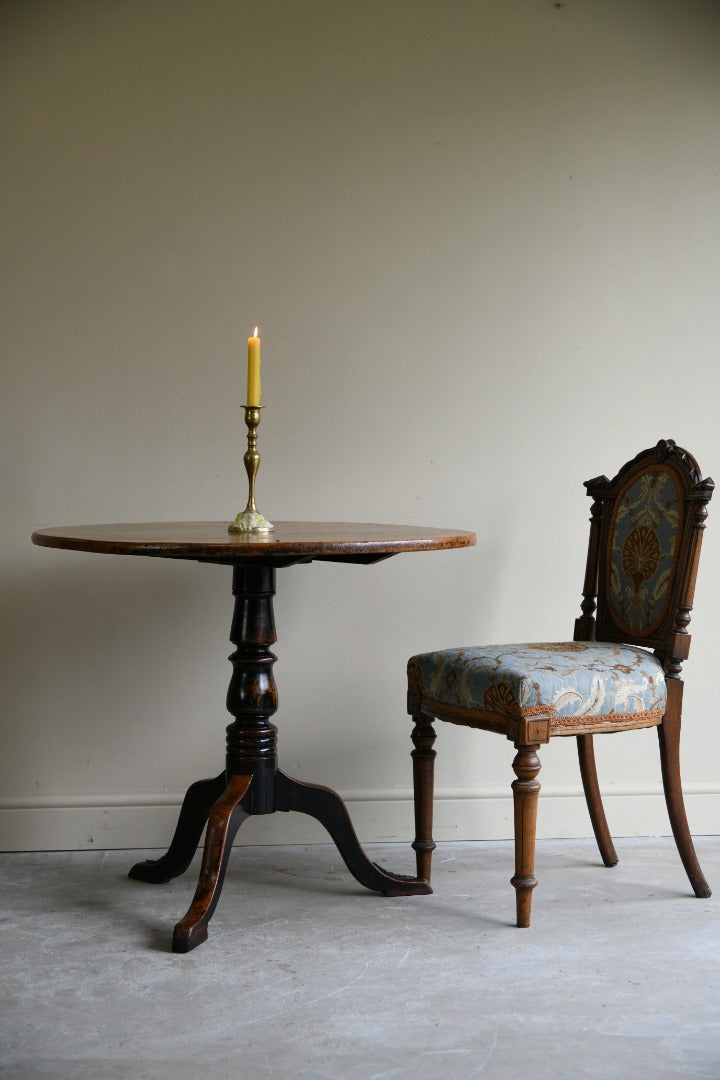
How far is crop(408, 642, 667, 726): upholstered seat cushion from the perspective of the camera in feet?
6.96

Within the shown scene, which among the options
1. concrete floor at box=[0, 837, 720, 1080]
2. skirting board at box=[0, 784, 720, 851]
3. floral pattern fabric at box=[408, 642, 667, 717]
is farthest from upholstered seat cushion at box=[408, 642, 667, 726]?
skirting board at box=[0, 784, 720, 851]

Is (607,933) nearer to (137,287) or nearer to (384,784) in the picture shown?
(384,784)

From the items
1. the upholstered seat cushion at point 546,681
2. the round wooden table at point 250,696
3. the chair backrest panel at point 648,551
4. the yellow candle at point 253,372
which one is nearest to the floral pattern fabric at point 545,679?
the upholstered seat cushion at point 546,681

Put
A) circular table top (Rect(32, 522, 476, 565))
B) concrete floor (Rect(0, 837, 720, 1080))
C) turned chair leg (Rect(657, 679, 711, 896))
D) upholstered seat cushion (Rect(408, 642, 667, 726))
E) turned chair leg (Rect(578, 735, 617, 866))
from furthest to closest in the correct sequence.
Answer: turned chair leg (Rect(578, 735, 617, 866)) → turned chair leg (Rect(657, 679, 711, 896)) → upholstered seat cushion (Rect(408, 642, 667, 726)) → circular table top (Rect(32, 522, 476, 565)) → concrete floor (Rect(0, 837, 720, 1080))

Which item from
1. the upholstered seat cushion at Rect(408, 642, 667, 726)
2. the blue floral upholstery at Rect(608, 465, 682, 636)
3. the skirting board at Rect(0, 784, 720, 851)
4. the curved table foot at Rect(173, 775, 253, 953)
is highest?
the blue floral upholstery at Rect(608, 465, 682, 636)

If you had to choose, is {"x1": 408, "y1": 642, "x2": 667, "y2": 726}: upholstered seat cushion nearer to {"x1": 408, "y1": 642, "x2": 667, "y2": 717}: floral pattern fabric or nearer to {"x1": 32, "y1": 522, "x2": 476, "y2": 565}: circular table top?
{"x1": 408, "y1": 642, "x2": 667, "y2": 717}: floral pattern fabric

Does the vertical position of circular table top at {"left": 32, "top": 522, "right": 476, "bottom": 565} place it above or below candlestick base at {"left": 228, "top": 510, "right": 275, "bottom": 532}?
below

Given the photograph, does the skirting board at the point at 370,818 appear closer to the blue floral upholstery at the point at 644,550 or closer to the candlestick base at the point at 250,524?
the blue floral upholstery at the point at 644,550

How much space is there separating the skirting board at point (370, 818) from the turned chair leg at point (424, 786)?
0.39 m

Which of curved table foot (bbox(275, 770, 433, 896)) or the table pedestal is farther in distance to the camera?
curved table foot (bbox(275, 770, 433, 896))

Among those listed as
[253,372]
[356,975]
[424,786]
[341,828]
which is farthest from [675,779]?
[253,372]

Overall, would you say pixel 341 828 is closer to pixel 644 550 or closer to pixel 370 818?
pixel 370 818

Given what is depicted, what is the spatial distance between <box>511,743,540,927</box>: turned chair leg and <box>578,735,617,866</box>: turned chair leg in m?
0.50

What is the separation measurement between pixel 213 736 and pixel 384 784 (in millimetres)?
456
